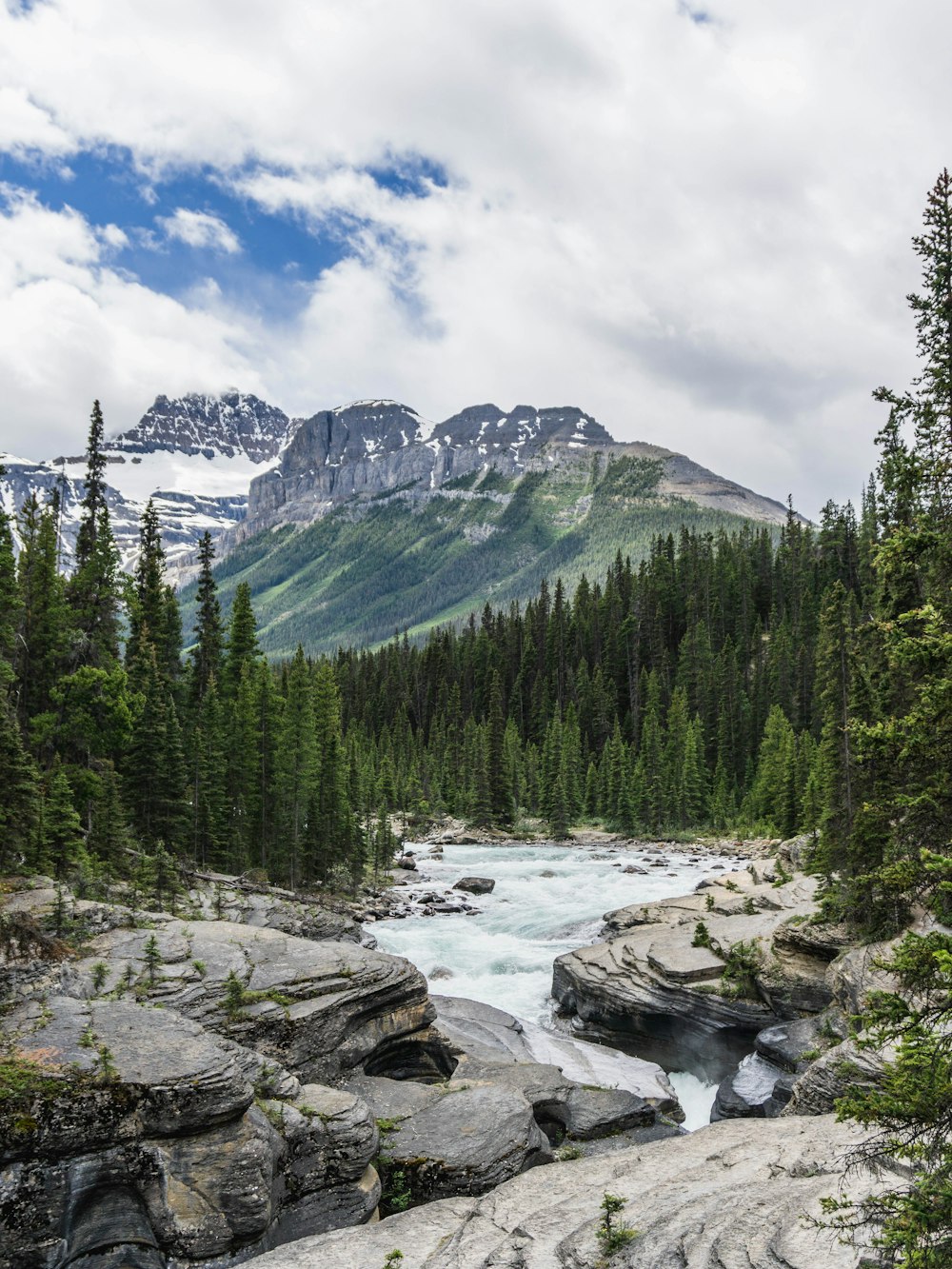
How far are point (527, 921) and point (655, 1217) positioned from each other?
29.9 meters

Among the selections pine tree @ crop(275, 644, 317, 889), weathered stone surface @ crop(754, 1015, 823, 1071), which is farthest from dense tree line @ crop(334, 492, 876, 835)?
pine tree @ crop(275, 644, 317, 889)

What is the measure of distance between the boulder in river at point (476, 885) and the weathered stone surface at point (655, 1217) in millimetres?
35294

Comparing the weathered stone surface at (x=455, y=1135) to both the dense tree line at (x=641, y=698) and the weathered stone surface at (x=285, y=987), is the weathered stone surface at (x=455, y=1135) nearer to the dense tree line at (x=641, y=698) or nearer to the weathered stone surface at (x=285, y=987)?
the weathered stone surface at (x=285, y=987)

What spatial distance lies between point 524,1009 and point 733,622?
104m

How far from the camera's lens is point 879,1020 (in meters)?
8.00

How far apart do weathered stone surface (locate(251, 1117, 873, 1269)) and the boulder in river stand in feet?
116

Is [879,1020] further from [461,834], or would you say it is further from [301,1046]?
[461,834]

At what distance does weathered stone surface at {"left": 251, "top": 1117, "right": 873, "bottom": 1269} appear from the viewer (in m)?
9.49

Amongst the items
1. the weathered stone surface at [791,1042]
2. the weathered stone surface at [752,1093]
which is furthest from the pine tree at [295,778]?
the weathered stone surface at [791,1042]

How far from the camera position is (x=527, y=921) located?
39.9 m

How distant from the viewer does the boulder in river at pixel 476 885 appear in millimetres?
48375

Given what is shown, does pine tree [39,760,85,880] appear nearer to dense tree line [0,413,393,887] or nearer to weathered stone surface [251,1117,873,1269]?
dense tree line [0,413,393,887]

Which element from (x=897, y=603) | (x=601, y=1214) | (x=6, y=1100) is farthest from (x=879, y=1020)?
(x=897, y=603)

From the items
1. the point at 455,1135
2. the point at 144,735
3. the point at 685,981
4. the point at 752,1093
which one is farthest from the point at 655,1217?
the point at 144,735
